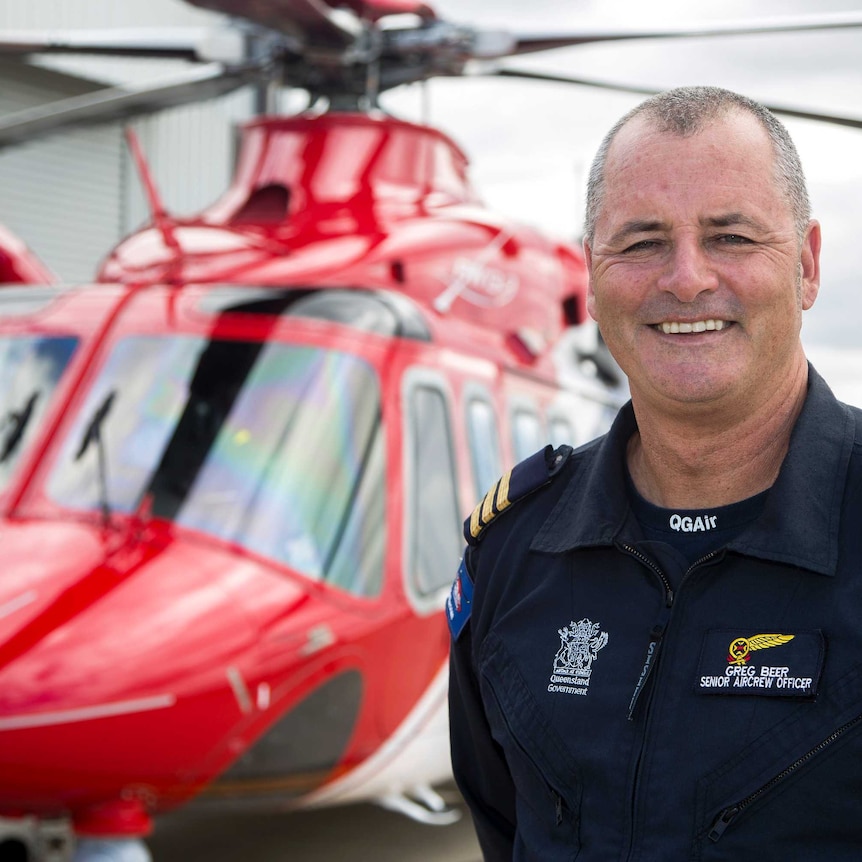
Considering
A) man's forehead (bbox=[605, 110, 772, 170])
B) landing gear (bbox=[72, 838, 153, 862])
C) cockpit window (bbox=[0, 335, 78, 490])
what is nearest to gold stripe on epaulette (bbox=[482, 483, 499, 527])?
man's forehead (bbox=[605, 110, 772, 170])

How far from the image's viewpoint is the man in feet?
4.95

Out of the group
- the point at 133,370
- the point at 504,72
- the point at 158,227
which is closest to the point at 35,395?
the point at 133,370

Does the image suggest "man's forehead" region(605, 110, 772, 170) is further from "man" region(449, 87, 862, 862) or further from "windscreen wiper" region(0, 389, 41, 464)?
"windscreen wiper" region(0, 389, 41, 464)

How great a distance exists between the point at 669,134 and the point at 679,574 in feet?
1.80

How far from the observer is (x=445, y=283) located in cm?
535

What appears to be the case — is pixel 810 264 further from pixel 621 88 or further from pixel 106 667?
pixel 621 88

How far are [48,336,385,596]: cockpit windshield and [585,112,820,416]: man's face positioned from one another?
2.76 m

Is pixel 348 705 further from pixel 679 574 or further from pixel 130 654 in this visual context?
pixel 679 574

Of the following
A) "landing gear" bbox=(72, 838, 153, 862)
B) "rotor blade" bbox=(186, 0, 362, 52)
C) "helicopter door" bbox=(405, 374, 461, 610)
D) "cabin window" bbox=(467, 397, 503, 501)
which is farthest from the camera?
"cabin window" bbox=(467, 397, 503, 501)

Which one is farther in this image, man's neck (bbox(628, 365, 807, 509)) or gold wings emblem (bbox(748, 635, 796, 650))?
man's neck (bbox(628, 365, 807, 509))

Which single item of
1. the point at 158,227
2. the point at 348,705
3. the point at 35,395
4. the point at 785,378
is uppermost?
the point at 785,378

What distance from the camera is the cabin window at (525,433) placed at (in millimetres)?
5527

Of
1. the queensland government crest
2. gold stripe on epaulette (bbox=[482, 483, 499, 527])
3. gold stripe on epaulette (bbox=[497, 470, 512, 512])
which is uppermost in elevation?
gold stripe on epaulette (bbox=[497, 470, 512, 512])

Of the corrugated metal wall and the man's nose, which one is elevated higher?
the man's nose
